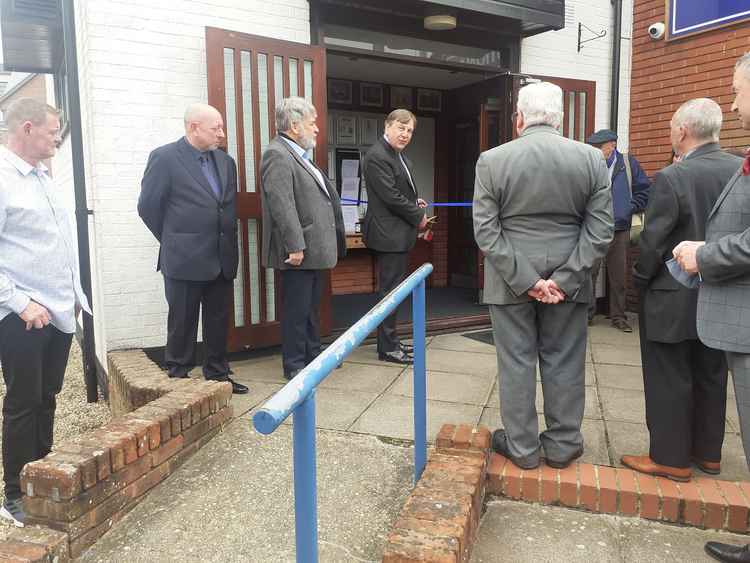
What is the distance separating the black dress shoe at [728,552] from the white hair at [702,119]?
1.57 metres

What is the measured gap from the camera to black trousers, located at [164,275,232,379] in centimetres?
376

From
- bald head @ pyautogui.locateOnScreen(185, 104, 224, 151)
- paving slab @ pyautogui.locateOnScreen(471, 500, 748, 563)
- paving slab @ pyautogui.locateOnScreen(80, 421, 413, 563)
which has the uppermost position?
bald head @ pyautogui.locateOnScreen(185, 104, 224, 151)

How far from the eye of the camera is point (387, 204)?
4.59 meters

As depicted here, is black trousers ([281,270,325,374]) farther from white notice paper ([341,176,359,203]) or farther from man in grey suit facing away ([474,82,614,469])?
white notice paper ([341,176,359,203])

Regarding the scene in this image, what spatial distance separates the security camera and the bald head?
4.56m

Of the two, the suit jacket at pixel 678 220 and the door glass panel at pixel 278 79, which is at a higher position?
the door glass panel at pixel 278 79

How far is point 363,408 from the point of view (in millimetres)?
3641

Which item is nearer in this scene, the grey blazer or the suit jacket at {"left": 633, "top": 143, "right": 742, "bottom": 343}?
the grey blazer

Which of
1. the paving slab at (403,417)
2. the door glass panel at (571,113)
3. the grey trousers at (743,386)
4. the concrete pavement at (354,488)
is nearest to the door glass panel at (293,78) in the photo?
the concrete pavement at (354,488)

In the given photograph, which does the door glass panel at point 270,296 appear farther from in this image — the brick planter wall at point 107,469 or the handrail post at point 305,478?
the handrail post at point 305,478

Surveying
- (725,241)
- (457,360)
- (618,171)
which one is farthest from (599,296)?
(725,241)

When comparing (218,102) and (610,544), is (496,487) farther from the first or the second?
(218,102)

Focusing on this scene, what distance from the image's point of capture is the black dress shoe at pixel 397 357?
4.65 metres

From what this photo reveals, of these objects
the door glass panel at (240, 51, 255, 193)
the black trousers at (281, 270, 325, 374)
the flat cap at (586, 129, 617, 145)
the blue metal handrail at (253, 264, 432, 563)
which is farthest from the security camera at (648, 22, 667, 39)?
the blue metal handrail at (253, 264, 432, 563)
